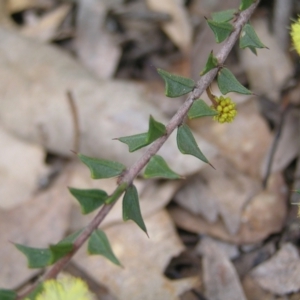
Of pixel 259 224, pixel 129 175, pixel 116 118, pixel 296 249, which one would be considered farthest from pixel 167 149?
pixel 129 175

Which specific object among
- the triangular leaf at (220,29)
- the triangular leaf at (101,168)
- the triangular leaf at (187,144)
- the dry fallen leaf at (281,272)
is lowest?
the dry fallen leaf at (281,272)

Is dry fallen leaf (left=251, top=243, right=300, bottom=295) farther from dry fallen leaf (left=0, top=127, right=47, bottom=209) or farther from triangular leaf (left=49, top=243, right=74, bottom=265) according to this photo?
dry fallen leaf (left=0, top=127, right=47, bottom=209)

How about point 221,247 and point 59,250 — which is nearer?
point 59,250

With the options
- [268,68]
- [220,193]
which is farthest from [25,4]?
[220,193]

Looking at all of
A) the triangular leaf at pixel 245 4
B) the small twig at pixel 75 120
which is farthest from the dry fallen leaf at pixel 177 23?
the triangular leaf at pixel 245 4

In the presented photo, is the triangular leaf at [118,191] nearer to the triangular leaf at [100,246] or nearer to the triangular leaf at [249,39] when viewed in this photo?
the triangular leaf at [100,246]

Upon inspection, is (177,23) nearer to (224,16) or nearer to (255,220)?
(255,220)

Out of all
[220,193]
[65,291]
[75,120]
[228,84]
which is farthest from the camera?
[75,120]
